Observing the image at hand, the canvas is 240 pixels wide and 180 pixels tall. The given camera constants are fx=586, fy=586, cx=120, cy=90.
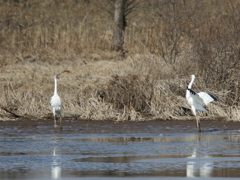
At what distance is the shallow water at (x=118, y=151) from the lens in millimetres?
9289

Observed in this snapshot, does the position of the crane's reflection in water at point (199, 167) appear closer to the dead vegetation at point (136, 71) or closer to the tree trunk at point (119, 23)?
the dead vegetation at point (136, 71)

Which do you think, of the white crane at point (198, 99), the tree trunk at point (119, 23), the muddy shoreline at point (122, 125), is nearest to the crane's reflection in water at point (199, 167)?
the white crane at point (198, 99)

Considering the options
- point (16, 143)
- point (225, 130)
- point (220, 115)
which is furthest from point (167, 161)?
point (220, 115)

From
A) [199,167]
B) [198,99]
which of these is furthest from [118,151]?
[198,99]

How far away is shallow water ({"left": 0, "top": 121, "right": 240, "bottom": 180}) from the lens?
929cm

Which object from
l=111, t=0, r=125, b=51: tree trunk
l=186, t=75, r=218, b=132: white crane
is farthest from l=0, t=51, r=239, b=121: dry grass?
l=111, t=0, r=125, b=51: tree trunk

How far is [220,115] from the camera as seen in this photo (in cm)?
1725

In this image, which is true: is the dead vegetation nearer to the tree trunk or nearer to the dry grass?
the dry grass

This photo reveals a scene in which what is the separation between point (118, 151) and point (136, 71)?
23.6ft

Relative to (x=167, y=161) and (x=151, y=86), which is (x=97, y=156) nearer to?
(x=167, y=161)

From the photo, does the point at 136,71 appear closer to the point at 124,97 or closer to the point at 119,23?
the point at 124,97

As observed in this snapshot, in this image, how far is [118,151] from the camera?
1162cm

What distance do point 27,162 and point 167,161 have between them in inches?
96.8

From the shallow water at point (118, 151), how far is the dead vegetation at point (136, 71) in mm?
1266
